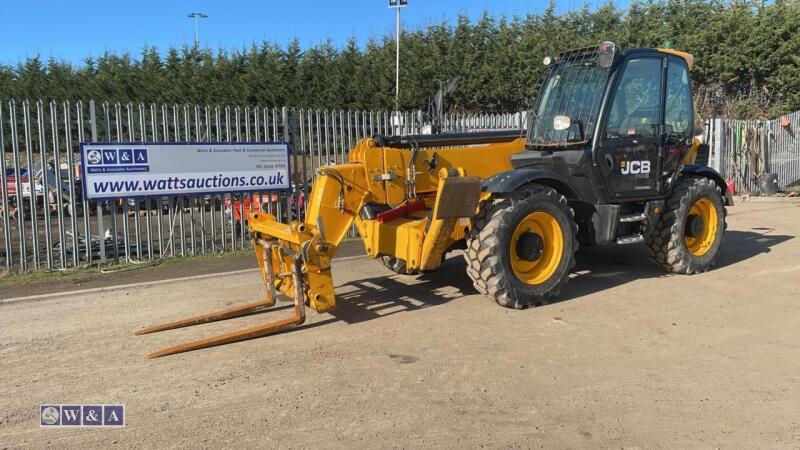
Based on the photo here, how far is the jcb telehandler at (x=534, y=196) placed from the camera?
18.2 ft

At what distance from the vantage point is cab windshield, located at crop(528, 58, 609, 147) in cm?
654

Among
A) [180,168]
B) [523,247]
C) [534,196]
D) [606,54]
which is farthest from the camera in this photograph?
[180,168]

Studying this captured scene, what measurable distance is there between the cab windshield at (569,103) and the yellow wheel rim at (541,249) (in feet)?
3.55

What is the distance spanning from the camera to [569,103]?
6.85 m

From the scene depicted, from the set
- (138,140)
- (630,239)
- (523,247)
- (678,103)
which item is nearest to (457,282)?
(523,247)

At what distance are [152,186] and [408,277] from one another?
4314 millimetres

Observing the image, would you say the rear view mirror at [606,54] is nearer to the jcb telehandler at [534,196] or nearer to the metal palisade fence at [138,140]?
the jcb telehandler at [534,196]

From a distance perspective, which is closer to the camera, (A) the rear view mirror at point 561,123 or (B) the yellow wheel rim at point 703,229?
(A) the rear view mirror at point 561,123

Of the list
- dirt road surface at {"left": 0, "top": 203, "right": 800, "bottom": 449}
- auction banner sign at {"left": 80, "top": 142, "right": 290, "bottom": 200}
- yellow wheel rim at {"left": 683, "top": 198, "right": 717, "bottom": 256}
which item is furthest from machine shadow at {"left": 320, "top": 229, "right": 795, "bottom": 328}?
auction banner sign at {"left": 80, "top": 142, "right": 290, "bottom": 200}

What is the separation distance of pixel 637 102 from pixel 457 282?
2941 mm

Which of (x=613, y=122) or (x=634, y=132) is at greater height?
(x=613, y=122)

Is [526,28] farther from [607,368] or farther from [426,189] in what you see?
[607,368]

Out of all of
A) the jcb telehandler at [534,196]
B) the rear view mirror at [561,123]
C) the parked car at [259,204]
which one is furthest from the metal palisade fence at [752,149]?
the parked car at [259,204]

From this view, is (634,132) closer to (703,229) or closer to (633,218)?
(633,218)
